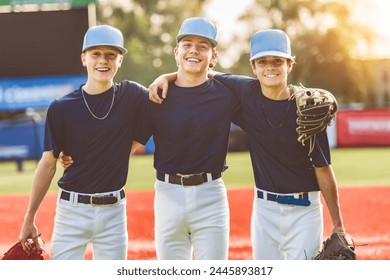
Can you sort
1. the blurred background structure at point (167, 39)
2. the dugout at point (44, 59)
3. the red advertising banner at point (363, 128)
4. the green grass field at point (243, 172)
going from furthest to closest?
the red advertising banner at point (363, 128) → the green grass field at point (243, 172) → the dugout at point (44, 59) → the blurred background structure at point (167, 39)

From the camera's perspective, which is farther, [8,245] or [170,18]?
[170,18]

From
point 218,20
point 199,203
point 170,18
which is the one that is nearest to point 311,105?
point 199,203

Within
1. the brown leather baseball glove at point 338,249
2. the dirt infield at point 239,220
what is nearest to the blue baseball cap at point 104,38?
the brown leather baseball glove at point 338,249

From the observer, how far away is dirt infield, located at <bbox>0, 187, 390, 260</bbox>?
11.0 ft

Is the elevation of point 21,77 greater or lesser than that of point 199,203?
greater

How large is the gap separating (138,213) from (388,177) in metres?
3.42

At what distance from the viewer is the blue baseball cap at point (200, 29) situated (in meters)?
2.24

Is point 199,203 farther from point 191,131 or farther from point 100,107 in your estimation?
point 100,107

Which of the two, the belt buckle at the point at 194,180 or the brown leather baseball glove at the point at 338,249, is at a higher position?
the belt buckle at the point at 194,180

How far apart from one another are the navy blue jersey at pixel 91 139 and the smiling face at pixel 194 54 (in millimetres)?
260

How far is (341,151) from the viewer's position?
11.0 meters

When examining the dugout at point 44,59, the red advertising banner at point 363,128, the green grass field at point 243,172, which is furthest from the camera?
the red advertising banner at point 363,128

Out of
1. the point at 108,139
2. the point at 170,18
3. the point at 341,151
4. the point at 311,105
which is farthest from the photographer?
the point at 341,151

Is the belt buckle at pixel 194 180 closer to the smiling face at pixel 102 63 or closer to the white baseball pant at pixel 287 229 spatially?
the white baseball pant at pixel 287 229
